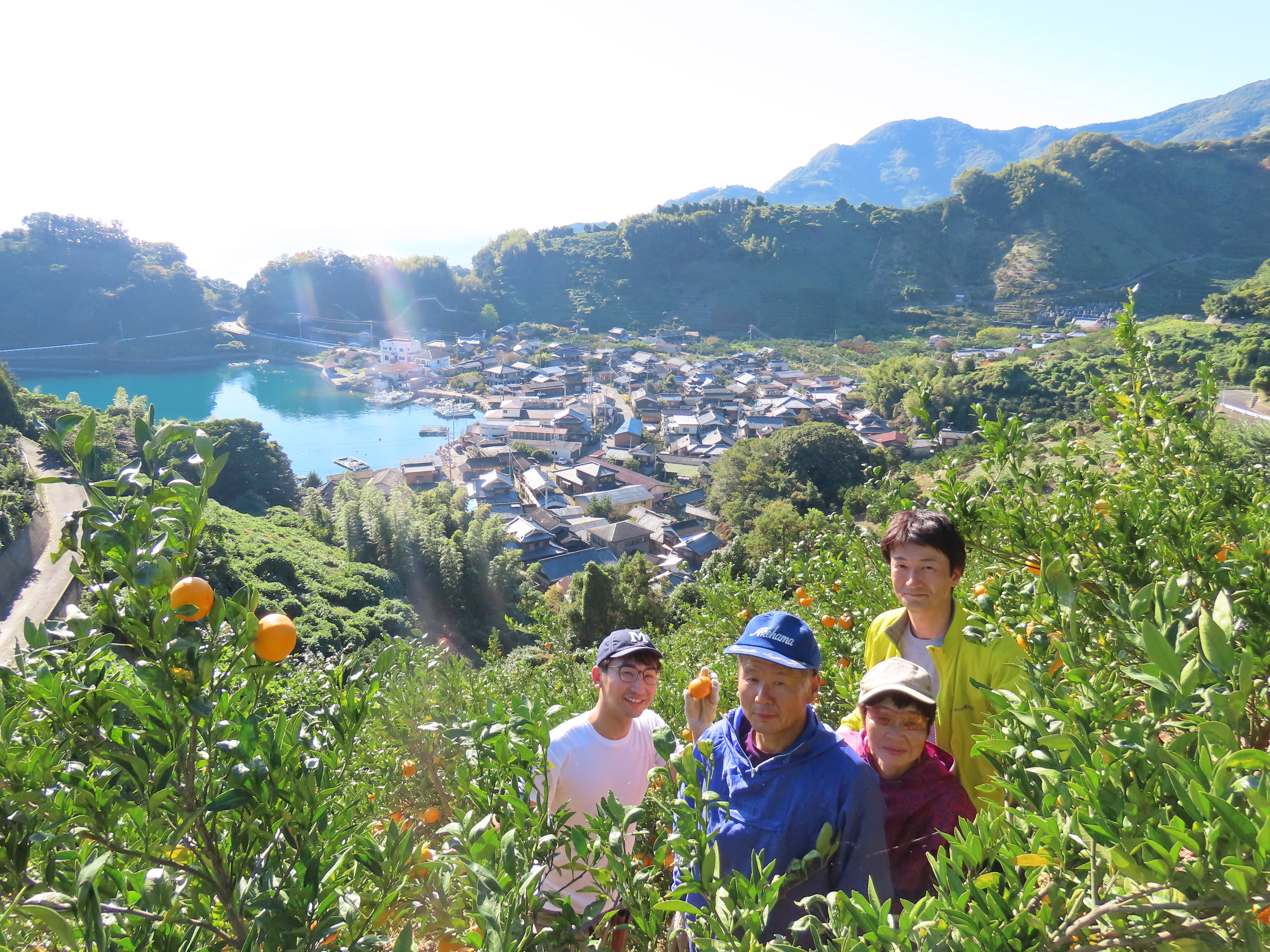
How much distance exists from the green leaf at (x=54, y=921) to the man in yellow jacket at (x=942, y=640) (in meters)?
1.21

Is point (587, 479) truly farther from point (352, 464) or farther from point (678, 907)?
point (678, 907)

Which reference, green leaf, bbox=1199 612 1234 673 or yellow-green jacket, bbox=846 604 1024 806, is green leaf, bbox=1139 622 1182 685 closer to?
green leaf, bbox=1199 612 1234 673

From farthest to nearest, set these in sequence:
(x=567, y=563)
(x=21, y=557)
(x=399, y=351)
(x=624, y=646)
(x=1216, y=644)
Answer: (x=399, y=351) < (x=567, y=563) < (x=21, y=557) < (x=624, y=646) < (x=1216, y=644)

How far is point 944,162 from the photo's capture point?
14212 cm

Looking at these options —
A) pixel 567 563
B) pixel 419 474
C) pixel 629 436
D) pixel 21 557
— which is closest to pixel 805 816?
pixel 21 557

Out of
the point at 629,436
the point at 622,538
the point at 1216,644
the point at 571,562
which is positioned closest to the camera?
the point at 1216,644

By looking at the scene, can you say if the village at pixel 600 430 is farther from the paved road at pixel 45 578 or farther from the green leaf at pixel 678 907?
the green leaf at pixel 678 907

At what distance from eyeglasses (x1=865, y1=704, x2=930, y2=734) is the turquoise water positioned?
26349 millimetres

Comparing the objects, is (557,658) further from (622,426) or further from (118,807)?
(622,426)

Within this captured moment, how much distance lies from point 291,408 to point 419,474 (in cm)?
1505

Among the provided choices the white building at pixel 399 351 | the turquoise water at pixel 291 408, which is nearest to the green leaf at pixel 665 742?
the turquoise water at pixel 291 408

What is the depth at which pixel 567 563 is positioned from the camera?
17422mm

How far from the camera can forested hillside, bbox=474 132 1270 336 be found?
4219cm

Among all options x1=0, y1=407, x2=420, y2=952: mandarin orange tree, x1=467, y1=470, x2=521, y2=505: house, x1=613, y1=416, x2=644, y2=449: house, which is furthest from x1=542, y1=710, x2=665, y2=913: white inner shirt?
x1=613, y1=416, x2=644, y2=449: house
